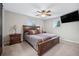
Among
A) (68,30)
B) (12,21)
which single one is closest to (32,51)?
(12,21)

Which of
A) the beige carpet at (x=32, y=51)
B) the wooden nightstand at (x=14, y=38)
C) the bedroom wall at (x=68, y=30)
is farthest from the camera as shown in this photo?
the bedroom wall at (x=68, y=30)

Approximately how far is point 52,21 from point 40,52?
4.28 meters

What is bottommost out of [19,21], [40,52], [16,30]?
[40,52]

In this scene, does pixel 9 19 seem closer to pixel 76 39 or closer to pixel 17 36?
pixel 17 36

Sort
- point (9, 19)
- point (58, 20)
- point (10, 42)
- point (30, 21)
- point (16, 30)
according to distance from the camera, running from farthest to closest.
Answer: point (58, 20)
point (30, 21)
point (16, 30)
point (9, 19)
point (10, 42)

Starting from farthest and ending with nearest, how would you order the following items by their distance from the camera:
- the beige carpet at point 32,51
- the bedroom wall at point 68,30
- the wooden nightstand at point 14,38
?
the bedroom wall at point 68,30, the wooden nightstand at point 14,38, the beige carpet at point 32,51

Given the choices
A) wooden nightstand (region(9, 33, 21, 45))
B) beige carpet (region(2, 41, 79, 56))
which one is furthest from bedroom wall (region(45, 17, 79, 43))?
wooden nightstand (region(9, 33, 21, 45))

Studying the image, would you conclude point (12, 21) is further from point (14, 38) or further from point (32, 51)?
point (32, 51)

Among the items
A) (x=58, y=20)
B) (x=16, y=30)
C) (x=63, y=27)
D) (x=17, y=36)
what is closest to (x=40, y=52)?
(x=17, y=36)

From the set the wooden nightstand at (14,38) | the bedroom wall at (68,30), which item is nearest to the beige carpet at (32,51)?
the wooden nightstand at (14,38)

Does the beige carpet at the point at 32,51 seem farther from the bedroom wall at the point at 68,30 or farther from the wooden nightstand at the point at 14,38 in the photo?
the bedroom wall at the point at 68,30

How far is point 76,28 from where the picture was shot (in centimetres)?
391

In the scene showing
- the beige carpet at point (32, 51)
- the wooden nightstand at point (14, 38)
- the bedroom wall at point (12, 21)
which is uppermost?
the bedroom wall at point (12, 21)

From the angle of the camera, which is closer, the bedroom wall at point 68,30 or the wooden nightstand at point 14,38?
the wooden nightstand at point 14,38
